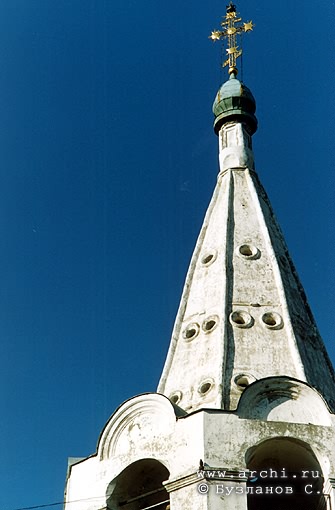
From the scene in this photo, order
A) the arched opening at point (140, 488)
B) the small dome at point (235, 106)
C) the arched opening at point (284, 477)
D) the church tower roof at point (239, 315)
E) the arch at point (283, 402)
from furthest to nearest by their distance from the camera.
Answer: the small dome at point (235, 106) < the church tower roof at point (239, 315) < the arched opening at point (140, 488) < the arch at point (283, 402) < the arched opening at point (284, 477)

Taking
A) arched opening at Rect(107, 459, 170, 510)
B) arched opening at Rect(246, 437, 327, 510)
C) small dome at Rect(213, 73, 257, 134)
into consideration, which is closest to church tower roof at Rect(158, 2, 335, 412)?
arched opening at Rect(246, 437, 327, 510)

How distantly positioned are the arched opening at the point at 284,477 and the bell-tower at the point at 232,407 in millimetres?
21

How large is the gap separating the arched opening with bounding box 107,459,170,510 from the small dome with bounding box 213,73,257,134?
821 cm

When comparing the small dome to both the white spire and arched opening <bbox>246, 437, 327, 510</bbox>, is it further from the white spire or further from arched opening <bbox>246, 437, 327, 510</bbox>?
arched opening <bbox>246, 437, 327, 510</bbox>

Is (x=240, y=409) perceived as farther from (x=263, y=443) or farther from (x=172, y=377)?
(x=172, y=377)

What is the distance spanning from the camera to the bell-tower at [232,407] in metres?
12.4

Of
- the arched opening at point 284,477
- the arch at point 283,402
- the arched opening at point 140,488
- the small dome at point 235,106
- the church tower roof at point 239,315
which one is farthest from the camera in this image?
the small dome at point 235,106

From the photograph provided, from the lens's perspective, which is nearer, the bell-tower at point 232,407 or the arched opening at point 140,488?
the bell-tower at point 232,407

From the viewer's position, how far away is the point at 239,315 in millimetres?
14766

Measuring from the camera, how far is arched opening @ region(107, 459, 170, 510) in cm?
1313

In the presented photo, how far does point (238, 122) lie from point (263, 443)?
27.4 ft

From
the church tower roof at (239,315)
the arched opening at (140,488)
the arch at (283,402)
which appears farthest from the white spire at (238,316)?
the arched opening at (140,488)

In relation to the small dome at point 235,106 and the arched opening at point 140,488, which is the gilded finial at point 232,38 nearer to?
the small dome at point 235,106

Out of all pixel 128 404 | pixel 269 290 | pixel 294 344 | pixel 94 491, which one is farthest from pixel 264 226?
pixel 94 491
